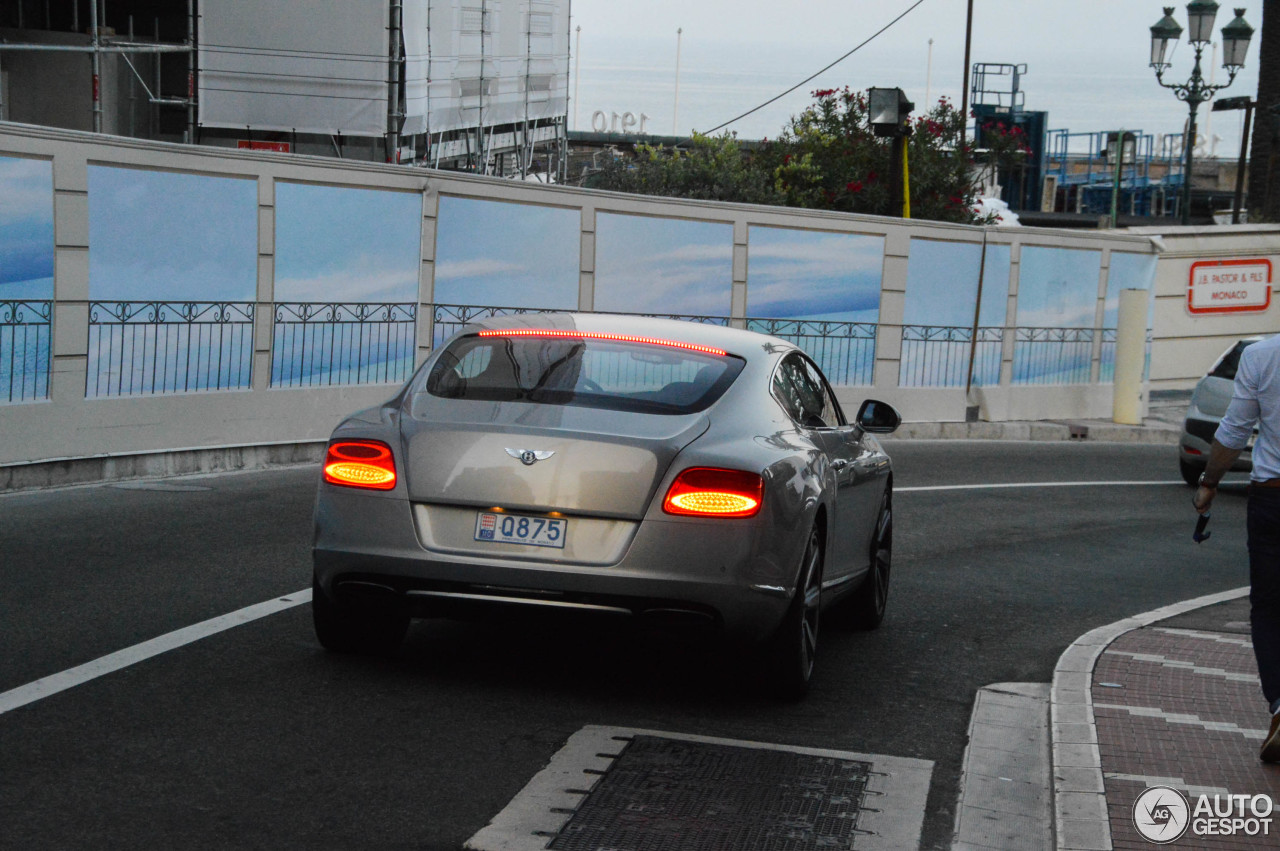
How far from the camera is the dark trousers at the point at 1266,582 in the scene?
580 centimetres

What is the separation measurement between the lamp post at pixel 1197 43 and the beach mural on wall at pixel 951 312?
10.1 meters

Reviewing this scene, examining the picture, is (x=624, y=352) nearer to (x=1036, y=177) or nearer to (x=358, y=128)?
(x=358, y=128)

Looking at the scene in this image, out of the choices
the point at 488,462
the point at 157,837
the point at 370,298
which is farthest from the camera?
the point at 370,298

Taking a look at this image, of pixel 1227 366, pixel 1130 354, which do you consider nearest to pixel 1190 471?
pixel 1227 366

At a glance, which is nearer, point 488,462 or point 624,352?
point 488,462

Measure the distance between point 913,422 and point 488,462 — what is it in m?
15.6

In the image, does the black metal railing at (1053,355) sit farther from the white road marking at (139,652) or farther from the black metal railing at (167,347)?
the white road marking at (139,652)

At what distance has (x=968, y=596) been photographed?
373 inches

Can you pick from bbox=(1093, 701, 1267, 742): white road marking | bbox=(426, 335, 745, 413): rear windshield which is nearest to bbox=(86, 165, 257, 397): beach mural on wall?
bbox=(426, 335, 745, 413): rear windshield

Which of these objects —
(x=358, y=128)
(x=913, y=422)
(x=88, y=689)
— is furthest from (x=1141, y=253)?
(x=88, y=689)

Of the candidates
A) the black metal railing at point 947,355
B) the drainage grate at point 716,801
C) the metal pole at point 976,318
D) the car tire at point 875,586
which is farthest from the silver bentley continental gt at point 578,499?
the metal pole at point 976,318

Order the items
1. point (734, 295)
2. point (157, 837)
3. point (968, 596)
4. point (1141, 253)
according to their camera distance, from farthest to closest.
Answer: point (1141, 253) < point (734, 295) < point (968, 596) < point (157, 837)

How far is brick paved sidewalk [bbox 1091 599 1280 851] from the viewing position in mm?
5148

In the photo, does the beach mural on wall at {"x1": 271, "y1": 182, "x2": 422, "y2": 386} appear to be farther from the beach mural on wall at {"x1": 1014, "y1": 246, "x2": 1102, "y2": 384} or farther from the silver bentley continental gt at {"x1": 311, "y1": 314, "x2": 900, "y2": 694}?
the beach mural on wall at {"x1": 1014, "y1": 246, "x2": 1102, "y2": 384}
